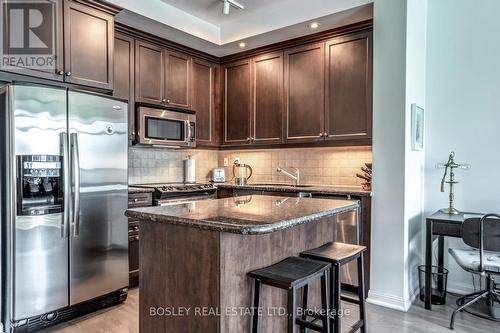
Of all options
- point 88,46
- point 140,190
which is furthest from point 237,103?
point 88,46

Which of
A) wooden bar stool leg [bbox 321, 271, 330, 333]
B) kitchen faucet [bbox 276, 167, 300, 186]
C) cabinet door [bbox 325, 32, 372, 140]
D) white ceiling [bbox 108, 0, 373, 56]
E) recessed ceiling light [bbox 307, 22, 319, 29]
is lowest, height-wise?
wooden bar stool leg [bbox 321, 271, 330, 333]

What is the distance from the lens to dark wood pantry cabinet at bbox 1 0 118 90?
2729 mm

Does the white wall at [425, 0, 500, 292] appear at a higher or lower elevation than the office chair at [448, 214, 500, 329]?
higher

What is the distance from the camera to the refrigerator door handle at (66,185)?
2574 mm

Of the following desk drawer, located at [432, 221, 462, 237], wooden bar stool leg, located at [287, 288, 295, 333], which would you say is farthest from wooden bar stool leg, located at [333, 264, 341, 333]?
desk drawer, located at [432, 221, 462, 237]

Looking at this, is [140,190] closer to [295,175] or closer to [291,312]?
[295,175]

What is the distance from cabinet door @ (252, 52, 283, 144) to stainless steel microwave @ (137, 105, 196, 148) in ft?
2.66

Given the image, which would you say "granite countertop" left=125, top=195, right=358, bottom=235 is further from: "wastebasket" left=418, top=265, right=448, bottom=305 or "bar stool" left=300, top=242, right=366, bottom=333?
"wastebasket" left=418, top=265, right=448, bottom=305

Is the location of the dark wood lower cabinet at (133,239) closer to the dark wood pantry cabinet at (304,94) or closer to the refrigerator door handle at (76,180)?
the refrigerator door handle at (76,180)

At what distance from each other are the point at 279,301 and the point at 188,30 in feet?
9.86

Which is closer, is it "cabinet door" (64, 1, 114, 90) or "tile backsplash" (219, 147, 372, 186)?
"cabinet door" (64, 1, 114, 90)

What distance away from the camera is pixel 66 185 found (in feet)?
8.52

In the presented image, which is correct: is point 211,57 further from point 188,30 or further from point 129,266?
point 129,266

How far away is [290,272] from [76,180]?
1.87 metres
